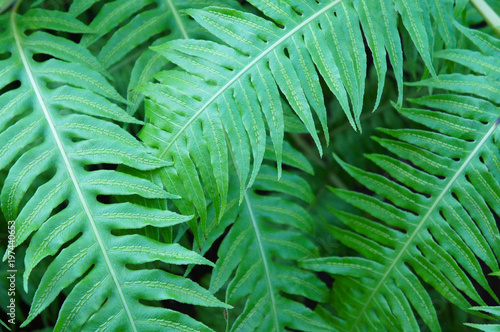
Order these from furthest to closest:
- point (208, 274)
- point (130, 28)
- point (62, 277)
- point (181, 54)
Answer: point (208, 274)
point (130, 28)
point (181, 54)
point (62, 277)

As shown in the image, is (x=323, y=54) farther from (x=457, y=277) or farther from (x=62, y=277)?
(x=62, y=277)

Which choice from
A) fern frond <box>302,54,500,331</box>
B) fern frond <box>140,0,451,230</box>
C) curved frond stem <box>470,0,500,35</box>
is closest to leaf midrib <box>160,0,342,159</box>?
fern frond <box>140,0,451,230</box>

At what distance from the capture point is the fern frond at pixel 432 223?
3.21ft

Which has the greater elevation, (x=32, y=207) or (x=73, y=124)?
(x=73, y=124)

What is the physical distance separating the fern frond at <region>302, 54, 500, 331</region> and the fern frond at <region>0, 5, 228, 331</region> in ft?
1.28

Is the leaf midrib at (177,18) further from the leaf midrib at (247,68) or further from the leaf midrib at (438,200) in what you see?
the leaf midrib at (438,200)

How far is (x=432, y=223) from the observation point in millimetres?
993

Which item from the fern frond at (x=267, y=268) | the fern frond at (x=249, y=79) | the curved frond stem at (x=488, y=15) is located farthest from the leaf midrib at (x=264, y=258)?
the curved frond stem at (x=488, y=15)

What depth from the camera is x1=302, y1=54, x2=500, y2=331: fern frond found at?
978 mm

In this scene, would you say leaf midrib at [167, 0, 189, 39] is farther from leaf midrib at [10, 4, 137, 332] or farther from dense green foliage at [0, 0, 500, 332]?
leaf midrib at [10, 4, 137, 332]

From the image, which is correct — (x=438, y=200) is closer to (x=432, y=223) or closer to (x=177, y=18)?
(x=432, y=223)

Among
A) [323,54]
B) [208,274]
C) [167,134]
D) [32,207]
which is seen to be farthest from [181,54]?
[208,274]

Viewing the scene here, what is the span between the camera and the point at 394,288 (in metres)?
1.01

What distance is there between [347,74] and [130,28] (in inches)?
21.7
